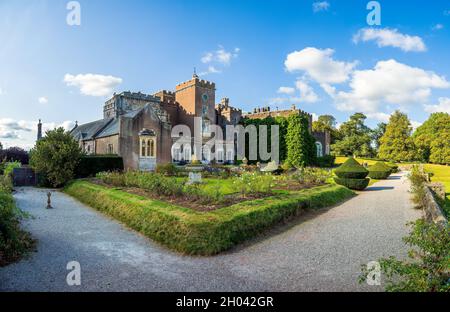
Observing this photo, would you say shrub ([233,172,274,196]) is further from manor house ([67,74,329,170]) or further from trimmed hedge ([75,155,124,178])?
manor house ([67,74,329,170])

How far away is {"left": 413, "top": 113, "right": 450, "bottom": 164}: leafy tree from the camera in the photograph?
4550 cm

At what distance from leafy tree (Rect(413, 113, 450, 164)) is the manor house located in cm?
1736

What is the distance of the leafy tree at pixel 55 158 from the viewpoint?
58.2 ft

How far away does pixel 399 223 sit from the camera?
30.0 feet

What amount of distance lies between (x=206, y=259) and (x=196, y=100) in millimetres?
34161

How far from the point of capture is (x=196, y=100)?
3844 centimetres

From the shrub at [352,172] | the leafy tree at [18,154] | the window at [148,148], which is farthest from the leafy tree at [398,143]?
the leafy tree at [18,154]

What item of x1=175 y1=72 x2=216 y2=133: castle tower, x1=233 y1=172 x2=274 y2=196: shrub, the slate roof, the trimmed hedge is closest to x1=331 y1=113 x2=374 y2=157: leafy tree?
x1=175 y1=72 x2=216 y2=133: castle tower

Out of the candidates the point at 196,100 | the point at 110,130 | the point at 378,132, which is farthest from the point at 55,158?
the point at 378,132

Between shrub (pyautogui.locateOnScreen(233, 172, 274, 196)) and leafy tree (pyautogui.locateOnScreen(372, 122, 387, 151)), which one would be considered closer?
shrub (pyautogui.locateOnScreen(233, 172, 274, 196))

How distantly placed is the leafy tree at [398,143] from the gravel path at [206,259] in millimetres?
41973

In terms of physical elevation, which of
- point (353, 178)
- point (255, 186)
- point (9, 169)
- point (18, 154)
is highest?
point (18, 154)

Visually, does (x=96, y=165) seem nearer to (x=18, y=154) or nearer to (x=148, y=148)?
(x=148, y=148)
